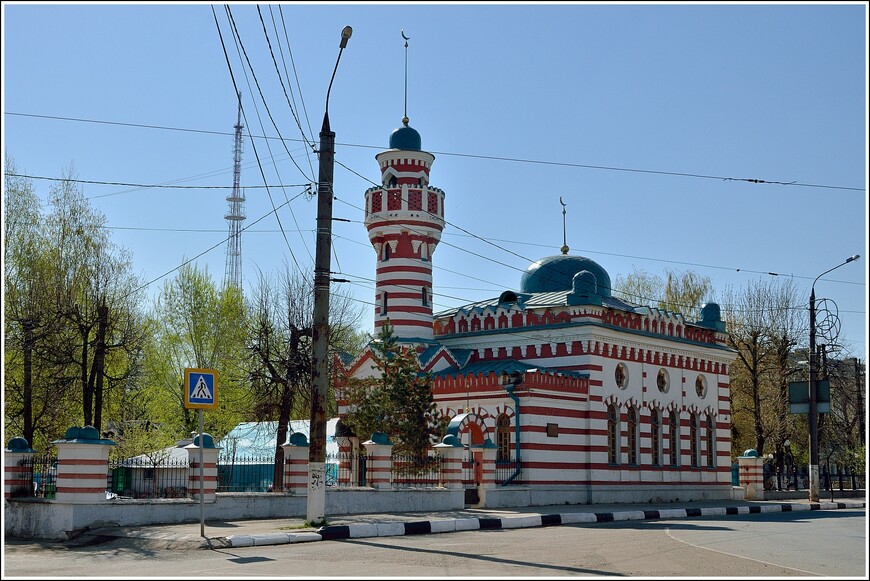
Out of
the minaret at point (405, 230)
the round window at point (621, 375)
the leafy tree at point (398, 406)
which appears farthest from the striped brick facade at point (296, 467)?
the round window at point (621, 375)

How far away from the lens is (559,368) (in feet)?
112

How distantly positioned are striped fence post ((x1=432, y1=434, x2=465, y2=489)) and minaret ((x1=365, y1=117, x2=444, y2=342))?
9.27 m

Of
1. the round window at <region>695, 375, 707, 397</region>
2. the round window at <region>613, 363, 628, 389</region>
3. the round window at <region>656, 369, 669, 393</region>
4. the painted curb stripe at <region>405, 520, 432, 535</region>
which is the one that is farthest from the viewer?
the round window at <region>695, 375, 707, 397</region>

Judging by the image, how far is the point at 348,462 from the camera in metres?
29.0

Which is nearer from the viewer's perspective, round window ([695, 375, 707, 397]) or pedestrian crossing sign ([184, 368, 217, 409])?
pedestrian crossing sign ([184, 368, 217, 409])

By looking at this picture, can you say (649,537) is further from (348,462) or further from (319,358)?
(348,462)

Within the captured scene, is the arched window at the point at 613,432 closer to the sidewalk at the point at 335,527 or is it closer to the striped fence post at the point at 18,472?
the sidewalk at the point at 335,527

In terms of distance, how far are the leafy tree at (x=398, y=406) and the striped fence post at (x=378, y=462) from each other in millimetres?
3782

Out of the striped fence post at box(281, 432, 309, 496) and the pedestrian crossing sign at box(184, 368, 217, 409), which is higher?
the pedestrian crossing sign at box(184, 368, 217, 409)

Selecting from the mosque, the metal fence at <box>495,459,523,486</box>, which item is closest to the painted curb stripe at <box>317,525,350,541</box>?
the mosque

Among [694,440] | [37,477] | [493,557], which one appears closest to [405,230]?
[694,440]

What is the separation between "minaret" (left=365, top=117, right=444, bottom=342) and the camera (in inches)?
1416

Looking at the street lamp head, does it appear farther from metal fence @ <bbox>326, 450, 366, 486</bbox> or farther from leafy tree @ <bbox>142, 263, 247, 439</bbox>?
leafy tree @ <bbox>142, 263, 247, 439</bbox>

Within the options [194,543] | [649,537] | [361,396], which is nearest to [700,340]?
[361,396]
